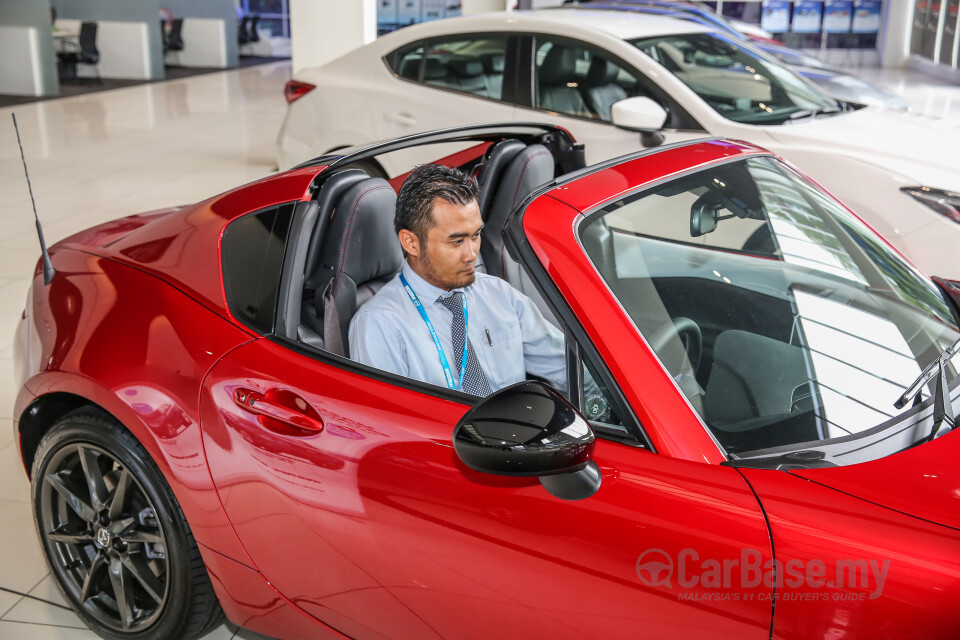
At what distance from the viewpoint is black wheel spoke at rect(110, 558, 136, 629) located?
7.57 feet

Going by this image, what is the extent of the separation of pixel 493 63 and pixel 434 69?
41cm

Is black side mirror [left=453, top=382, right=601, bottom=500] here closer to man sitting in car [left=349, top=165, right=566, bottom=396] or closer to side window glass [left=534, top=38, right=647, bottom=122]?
man sitting in car [left=349, top=165, right=566, bottom=396]

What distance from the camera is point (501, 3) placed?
484 inches

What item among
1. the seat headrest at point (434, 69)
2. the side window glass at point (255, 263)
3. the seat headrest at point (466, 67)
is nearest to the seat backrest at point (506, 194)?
the side window glass at point (255, 263)

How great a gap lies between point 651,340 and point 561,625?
53 centimetres

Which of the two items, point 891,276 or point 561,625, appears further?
point 891,276

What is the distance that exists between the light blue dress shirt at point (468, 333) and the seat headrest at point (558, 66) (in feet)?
9.05

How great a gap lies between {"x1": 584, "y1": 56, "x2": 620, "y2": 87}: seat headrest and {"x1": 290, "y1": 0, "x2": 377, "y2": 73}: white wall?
4.44 m

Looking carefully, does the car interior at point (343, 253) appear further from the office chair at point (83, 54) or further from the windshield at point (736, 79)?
the office chair at point (83, 54)

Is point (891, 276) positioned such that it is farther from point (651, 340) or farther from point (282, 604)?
point (282, 604)

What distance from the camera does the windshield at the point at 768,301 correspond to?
5.48 ft

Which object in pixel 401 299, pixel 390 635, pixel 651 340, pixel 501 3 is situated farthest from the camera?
pixel 501 3

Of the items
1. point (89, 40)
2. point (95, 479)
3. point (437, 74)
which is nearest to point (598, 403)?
point (95, 479)

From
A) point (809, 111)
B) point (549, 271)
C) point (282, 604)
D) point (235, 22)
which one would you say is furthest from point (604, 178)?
point (235, 22)
